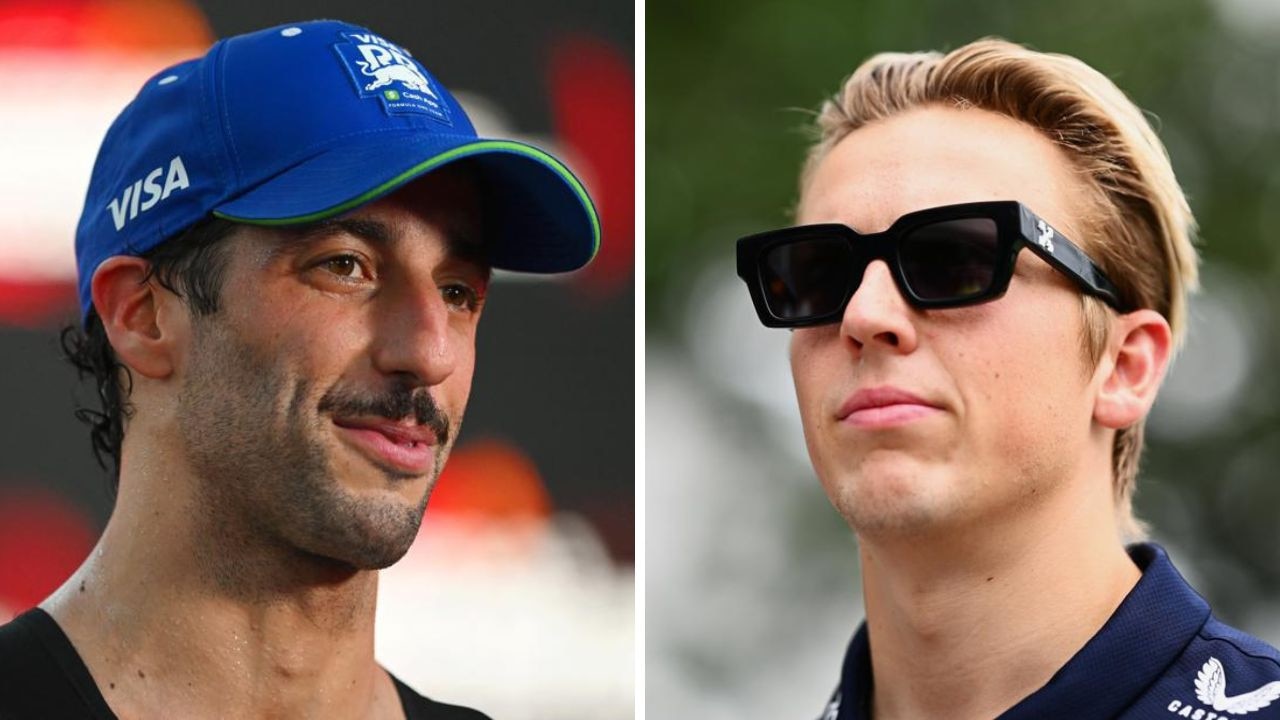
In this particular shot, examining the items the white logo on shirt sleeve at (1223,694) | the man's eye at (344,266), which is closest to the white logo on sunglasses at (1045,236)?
the white logo on shirt sleeve at (1223,694)

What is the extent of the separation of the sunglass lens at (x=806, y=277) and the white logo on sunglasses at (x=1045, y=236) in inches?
11.4

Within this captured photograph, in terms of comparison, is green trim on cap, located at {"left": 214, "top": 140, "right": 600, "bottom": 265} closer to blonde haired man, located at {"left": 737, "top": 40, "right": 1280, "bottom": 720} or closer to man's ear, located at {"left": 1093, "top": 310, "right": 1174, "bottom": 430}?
blonde haired man, located at {"left": 737, "top": 40, "right": 1280, "bottom": 720}

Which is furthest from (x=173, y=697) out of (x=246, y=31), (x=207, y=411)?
Answer: (x=246, y=31)

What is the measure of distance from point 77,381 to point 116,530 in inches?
23.9

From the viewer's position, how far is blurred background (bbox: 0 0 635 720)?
10.4 feet

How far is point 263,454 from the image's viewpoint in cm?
251

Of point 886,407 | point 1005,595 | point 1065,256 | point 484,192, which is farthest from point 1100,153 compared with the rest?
point 484,192

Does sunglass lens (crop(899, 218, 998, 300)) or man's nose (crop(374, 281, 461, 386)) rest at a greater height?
sunglass lens (crop(899, 218, 998, 300))

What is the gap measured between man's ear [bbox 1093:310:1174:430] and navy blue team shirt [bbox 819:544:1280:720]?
27 centimetres

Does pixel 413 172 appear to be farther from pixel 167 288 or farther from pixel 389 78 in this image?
pixel 167 288

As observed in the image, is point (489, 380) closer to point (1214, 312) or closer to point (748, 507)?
point (748, 507)

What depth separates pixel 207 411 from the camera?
8.32 ft

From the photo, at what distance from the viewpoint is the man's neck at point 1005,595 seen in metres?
2.65

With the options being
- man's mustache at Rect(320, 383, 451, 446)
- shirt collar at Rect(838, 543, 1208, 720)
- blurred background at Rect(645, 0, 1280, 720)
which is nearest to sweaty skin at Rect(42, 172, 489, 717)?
man's mustache at Rect(320, 383, 451, 446)
